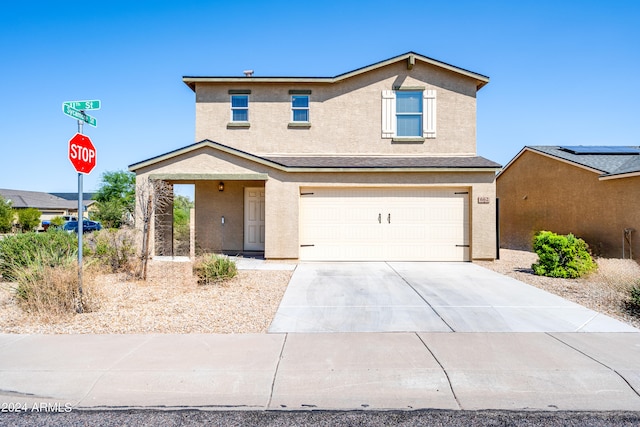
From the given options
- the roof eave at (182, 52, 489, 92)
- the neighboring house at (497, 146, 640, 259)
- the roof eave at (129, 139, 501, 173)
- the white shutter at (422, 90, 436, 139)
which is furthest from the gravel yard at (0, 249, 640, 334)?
the roof eave at (182, 52, 489, 92)

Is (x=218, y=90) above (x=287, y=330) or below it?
above

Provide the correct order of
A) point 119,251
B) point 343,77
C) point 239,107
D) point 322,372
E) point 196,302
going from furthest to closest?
point 239,107 → point 343,77 → point 119,251 → point 196,302 → point 322,372

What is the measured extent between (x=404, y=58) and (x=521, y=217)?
10415mm

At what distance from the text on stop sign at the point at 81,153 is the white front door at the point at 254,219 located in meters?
8.02

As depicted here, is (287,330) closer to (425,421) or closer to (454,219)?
(425,421)

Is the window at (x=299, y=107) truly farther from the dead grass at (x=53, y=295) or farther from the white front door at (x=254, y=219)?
the dead grass at (x=53, y=295)

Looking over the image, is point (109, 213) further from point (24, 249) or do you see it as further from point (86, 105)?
point (86, 105)

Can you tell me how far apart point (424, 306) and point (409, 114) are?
9504 millimetres

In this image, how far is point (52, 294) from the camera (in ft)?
21.7

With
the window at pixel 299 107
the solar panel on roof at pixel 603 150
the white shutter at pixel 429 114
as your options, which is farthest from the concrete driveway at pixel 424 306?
the solar panel on roof at pixel 603 150

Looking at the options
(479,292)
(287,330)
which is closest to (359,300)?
(287,330)

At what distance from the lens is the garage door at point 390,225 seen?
13000 mm

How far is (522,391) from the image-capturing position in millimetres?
4047

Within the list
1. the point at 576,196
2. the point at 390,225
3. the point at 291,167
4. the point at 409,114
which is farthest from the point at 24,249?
the point at 576,196
